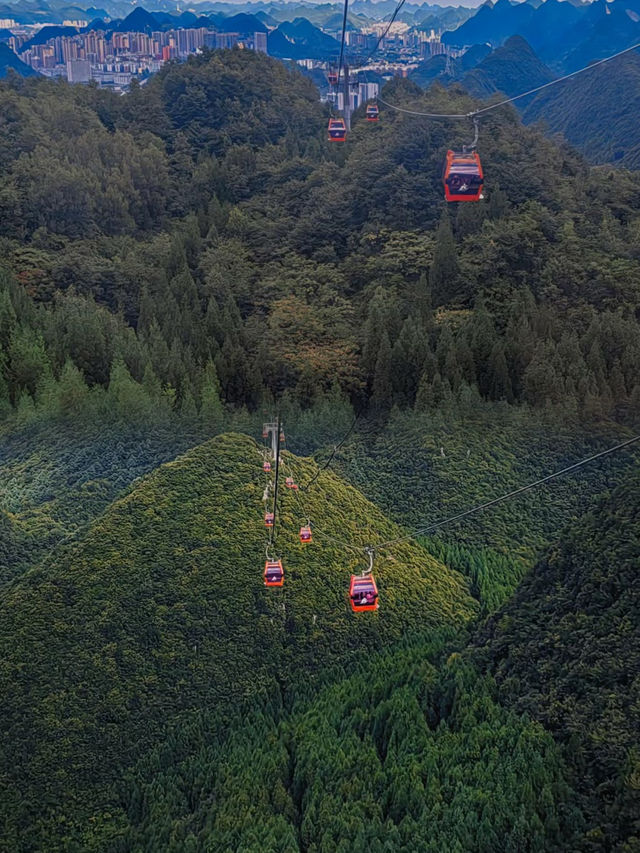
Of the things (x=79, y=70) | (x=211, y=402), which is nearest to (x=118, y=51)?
(x=79, y=70)

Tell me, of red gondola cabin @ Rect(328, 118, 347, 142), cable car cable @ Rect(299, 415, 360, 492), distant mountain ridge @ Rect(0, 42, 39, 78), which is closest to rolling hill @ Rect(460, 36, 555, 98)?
distant mountain ridge @ Rect(0, 42, 39, 78)

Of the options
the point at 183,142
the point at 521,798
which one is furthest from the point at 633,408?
→ the point at 183,142

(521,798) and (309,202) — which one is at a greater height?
(309,202)

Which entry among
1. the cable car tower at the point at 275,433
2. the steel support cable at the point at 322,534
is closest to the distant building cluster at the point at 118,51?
the steel support cable at the point at 322,534

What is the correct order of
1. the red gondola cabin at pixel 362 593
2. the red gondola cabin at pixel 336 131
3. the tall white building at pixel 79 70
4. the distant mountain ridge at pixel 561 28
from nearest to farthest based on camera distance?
the red gondola cabin at pixel 362 593 < the red gondola cabin at pixel 336 131 < the tall white building at pixel 79 70 < the distant mountain ridge at pixel 561 28

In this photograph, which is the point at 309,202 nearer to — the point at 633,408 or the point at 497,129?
the point at 497,129

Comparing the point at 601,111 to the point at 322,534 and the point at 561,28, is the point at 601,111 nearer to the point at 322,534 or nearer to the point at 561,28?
the point at 561,28

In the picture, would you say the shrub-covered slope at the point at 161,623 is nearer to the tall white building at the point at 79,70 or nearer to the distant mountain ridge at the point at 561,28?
the tall white building at the point at 79,70
